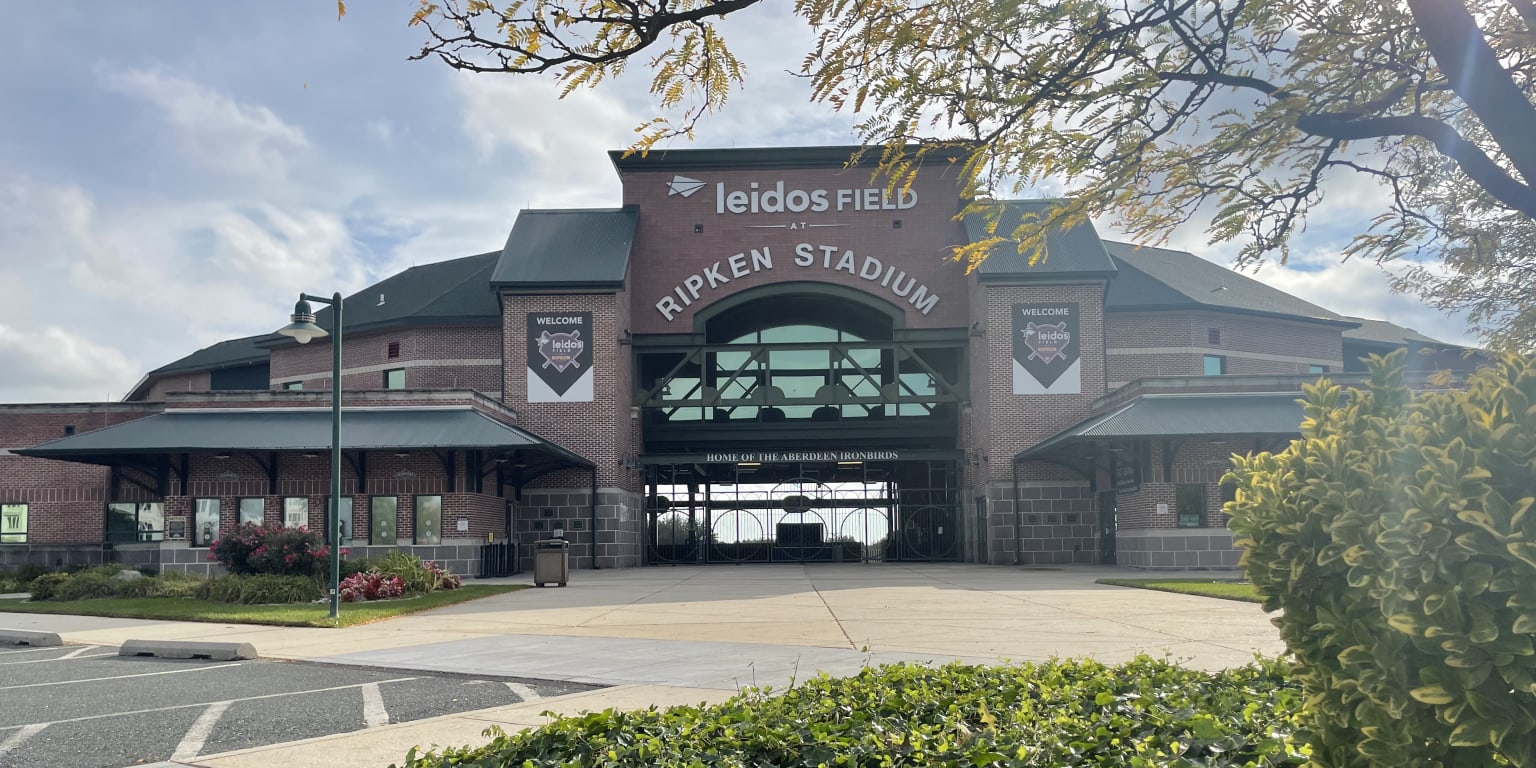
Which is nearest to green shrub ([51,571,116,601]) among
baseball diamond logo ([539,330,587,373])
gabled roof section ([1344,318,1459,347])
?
baseball diamond logo ([539,330,587,373])

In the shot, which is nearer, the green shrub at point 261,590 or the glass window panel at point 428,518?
the green shrub at point 261,590

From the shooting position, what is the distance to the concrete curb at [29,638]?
15789 mm

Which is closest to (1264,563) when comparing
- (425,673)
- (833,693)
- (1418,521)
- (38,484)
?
(1418,521)

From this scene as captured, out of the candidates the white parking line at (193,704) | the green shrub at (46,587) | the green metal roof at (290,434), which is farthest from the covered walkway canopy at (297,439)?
the white parking line at (193,704)

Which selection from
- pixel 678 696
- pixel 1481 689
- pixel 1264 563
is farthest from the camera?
pixel 678 696

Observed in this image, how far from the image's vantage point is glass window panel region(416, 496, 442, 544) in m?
31.2

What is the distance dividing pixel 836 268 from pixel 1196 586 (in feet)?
64.2

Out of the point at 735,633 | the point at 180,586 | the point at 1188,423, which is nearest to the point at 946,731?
the point at 735,633

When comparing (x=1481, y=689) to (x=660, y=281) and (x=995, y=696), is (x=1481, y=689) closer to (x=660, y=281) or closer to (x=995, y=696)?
(x=995, y=696)

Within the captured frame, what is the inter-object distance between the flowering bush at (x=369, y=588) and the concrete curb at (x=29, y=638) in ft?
20.9

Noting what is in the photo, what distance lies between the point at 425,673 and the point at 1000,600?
11188 millimetres

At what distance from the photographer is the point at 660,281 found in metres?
39.5

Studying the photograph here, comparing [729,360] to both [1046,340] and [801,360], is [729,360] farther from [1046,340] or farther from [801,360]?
[1046,340]

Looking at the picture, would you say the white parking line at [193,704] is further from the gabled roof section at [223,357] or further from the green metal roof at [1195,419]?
the gabled roof section at [223,357]
